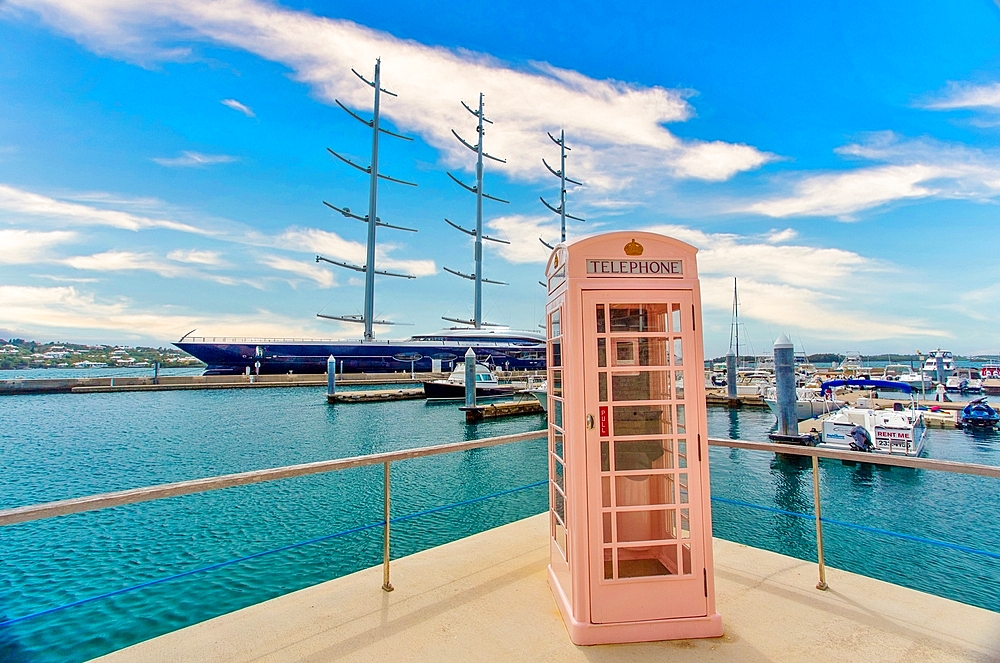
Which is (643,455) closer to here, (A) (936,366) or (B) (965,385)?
(B) (965,385)

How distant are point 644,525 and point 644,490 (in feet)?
0.66

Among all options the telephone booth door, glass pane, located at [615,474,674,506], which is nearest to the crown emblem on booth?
the telephone booth door

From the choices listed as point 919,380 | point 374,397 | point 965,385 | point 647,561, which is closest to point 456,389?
point 374,397

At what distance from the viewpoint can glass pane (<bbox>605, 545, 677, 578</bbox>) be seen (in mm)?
2250

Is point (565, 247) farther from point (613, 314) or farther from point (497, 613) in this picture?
point (497, 613)

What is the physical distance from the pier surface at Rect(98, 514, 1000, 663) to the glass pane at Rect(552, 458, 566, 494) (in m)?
0.60

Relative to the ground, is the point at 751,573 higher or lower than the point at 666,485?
lower

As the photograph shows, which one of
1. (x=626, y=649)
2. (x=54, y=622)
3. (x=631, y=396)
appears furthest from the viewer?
(x=54, y=622)

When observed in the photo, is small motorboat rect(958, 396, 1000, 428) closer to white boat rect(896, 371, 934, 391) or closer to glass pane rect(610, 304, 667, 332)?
white boat rect(896, 371, 934, 391)

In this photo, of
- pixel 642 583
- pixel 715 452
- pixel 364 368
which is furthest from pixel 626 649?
pixel 364 368

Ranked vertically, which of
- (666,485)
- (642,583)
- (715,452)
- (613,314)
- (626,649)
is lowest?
(715,452)

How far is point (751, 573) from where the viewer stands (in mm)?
2756

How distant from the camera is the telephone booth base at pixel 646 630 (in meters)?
2.11

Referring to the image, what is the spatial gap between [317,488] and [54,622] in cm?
526
